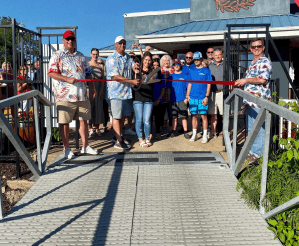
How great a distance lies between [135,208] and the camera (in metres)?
3.14

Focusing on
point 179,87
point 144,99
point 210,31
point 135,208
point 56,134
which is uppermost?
point 210,31

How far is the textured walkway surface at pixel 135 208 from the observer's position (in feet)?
8.55

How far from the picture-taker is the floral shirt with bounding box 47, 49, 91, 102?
4.73 m

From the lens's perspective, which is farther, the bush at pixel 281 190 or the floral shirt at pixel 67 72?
the floral shirt at pixel 67 72

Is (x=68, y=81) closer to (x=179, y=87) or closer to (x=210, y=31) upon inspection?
(x=179, y=87)

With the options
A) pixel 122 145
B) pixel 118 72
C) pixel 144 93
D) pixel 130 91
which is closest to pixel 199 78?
pixel 144 93

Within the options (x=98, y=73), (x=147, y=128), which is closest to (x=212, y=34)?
(x=98, y=73)

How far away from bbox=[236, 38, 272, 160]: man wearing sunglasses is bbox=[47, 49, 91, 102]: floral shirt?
2.29 m

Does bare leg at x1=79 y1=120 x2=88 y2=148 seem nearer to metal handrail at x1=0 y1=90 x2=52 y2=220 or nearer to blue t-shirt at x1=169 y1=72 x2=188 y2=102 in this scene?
metal handrail at x1=0 y1=90 x2=52 y2=220

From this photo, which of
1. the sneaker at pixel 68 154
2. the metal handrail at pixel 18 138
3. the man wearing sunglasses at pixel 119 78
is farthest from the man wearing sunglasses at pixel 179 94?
the metal handrail at pixel 18 138

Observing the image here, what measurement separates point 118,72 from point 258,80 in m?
2.26

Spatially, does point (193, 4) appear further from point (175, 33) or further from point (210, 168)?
point (210, 168)

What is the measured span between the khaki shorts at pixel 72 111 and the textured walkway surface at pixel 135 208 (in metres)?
0.70

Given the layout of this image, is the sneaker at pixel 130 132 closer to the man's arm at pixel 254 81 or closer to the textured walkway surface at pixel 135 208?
the textured walkway surface at pixel 135 208
